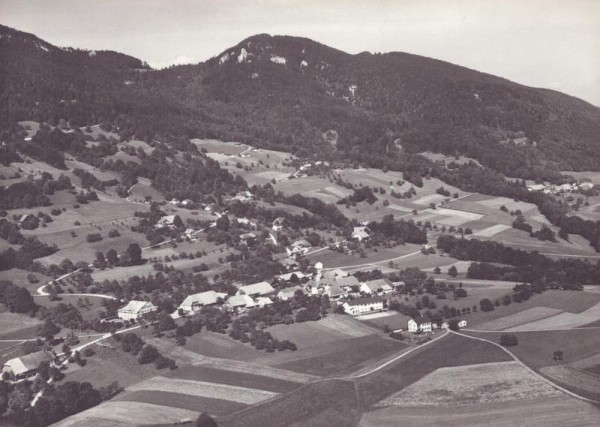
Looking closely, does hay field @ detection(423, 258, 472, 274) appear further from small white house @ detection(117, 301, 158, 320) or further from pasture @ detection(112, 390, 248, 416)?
pasture @ detection(112, 390, 248, 416)

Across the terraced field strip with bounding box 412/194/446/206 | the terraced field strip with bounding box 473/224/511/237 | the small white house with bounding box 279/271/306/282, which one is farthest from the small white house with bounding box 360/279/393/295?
the terraced field strip with bounding box 412/194/446/206


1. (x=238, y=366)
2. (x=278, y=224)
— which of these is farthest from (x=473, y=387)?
(x=278, y=224)

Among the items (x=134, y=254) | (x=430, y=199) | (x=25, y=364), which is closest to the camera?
(x=25, y=364)

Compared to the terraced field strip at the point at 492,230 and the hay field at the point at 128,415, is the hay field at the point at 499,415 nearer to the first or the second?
the hay field at the point at 128,415

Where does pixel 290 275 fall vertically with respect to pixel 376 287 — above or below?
above

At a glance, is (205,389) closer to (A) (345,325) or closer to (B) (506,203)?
(A) (345,325)

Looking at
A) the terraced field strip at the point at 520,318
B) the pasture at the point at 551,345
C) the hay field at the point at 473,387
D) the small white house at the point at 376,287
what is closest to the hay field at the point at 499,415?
the hay field at the point at 473,387

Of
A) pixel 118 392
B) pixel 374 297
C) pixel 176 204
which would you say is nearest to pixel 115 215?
pixel 176 204
